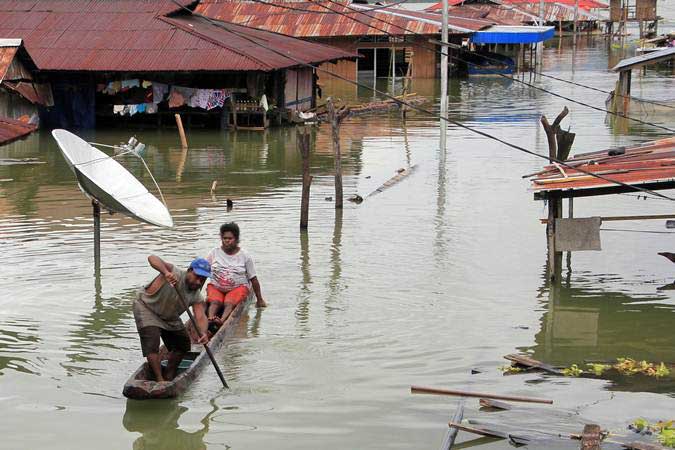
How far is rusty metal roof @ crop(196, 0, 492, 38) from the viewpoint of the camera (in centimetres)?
4478

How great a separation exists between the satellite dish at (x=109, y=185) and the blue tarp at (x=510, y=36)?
35582 mm

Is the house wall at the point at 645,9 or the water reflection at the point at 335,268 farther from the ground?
the house wall at the point at 645,9

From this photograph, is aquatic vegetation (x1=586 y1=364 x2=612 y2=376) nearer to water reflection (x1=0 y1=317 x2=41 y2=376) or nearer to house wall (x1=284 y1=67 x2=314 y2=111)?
water reflection (x1=0 y1=317 x2=41 y2=376)

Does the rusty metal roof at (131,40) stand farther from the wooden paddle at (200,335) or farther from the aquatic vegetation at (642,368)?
the aquatic vegetation at (642,368)

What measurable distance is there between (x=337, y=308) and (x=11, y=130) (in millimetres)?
5167

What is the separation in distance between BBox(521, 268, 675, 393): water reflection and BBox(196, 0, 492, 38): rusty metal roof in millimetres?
30480

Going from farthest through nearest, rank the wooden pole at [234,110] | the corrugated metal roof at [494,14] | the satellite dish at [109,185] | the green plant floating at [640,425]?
the corrugated metal roof at [494,14] → the wooden pole at [234,110] → the satellite dish at [109,185] → the green plant floating at [640,425]

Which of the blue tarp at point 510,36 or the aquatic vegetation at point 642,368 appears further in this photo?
the blue tarp at point 510,36

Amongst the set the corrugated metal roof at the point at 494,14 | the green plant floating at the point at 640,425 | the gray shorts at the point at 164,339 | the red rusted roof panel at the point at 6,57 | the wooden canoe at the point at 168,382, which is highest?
the corrugated metal roof at the point at 494,14

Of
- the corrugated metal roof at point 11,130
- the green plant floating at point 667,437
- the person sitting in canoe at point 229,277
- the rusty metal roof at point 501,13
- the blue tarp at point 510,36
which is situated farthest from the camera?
the rusty metal roof at point 501,13

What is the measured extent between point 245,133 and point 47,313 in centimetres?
1843

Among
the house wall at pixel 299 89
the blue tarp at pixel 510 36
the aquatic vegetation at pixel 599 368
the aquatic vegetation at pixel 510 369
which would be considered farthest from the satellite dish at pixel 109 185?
the blue tarp at pixel 510 36

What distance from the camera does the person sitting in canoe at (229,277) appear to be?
12797mm

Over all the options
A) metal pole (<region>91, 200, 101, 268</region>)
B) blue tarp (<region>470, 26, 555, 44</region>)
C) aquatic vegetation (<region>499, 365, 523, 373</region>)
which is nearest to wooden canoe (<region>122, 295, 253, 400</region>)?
aquatic vegetation (<region>499, 365, 523, 373</region>)
